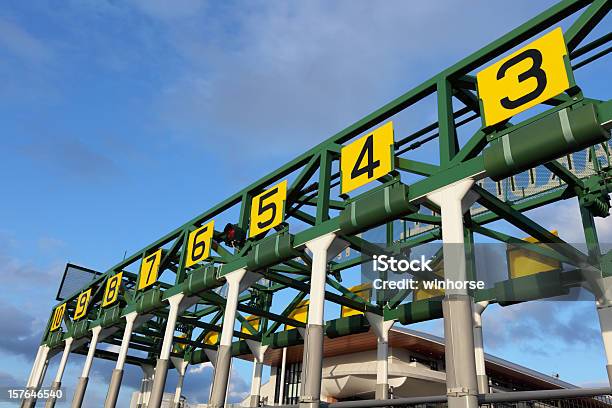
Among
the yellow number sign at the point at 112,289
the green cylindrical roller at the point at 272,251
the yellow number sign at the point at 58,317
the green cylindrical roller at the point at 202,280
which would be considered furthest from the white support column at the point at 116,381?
the yellow number sign at the point at 58,317

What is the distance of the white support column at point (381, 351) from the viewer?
60.3 ft

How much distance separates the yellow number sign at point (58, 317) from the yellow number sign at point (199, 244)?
1933cm

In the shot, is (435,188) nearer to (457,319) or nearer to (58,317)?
(457,319)

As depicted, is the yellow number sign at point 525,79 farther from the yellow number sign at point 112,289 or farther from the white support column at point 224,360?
the yellow number sign at point 112,289

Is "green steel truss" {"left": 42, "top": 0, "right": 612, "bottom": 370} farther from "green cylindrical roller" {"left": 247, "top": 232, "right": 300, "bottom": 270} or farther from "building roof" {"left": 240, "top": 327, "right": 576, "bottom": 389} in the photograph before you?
"building roof" {"left": 240, "top": 327, "right": 576, "bottom": 389}

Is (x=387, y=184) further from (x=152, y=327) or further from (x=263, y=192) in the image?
(x=152, y=327)

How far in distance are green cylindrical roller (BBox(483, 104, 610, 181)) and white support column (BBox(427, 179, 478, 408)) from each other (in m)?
0.94

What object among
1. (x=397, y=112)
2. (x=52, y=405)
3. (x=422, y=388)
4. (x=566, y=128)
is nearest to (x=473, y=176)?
(x=566, y=128)

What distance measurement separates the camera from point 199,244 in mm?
21312

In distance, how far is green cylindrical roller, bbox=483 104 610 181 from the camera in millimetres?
10055

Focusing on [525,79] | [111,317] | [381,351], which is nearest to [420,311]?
[381,351]

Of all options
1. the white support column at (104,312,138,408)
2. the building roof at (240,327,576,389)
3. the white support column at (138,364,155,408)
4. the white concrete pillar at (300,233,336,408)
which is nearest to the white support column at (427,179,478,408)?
the white concrete pillar at (300,233,336,408)

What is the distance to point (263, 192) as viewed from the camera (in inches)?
746

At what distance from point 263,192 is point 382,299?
6.31 metres
